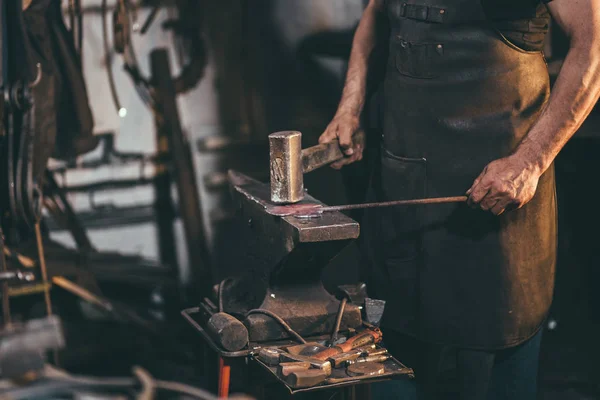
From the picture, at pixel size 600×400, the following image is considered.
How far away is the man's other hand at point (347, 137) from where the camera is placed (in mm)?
2922

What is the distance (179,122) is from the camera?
15.1 feet

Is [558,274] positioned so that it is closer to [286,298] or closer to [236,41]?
[236,41]

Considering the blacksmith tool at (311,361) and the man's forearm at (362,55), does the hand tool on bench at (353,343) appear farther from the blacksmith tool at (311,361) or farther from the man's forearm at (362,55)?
the man's forearm at (362,55)

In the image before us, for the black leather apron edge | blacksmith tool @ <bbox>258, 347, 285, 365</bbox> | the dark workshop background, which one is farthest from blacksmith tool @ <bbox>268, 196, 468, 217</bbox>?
the dark workshop background

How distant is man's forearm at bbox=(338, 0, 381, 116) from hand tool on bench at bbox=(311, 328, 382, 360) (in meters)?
0.85

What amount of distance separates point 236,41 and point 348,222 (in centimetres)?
237

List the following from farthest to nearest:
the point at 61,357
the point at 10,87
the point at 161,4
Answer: the point at 161,4 < the point at 61,357 < the point at 10,87

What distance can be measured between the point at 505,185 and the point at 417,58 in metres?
0.52

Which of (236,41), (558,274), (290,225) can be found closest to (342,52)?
(236,41)

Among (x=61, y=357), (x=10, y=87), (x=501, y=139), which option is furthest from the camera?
(x=61, y=357)

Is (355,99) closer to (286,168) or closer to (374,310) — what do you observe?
(286,168)

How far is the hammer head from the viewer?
8.58ft

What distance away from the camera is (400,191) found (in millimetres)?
2875

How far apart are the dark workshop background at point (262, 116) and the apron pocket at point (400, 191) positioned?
1657 millimetres
